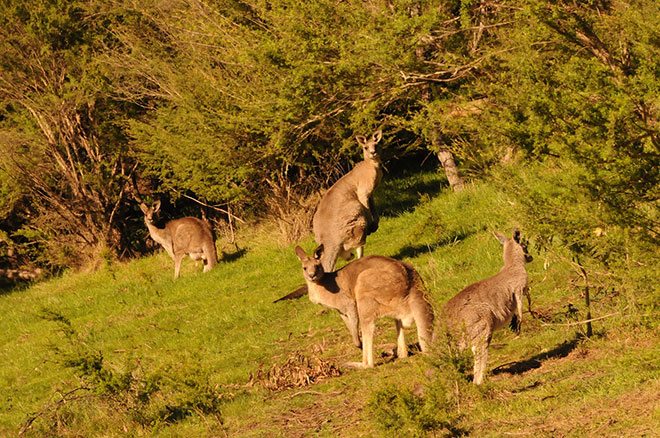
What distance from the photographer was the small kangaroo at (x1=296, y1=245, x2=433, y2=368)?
9539mm

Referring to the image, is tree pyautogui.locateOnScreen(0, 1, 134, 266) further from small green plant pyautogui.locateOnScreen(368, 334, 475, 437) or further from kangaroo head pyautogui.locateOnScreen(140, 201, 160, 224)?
small green plant pyautogui.locateOnScreen(368, 334, 475, 437)

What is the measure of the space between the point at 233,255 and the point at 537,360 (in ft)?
41.1

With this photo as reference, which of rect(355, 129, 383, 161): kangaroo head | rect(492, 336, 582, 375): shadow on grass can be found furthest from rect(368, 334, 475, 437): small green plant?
rect(355, 129, 383, 161): kangaroo head

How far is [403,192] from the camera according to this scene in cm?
2206

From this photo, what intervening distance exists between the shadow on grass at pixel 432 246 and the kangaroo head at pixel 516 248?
6657 millimetres

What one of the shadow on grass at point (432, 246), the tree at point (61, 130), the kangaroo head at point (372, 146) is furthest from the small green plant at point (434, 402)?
the tree at point (61, 130)

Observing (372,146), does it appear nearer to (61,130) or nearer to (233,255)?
(233,255)

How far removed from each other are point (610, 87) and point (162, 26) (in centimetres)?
1660

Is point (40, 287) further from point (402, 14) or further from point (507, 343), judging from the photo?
point (507, 343)

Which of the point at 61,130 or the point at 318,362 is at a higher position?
the point at 61,130

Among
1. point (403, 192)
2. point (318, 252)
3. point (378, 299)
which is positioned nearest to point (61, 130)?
point (403, 192)

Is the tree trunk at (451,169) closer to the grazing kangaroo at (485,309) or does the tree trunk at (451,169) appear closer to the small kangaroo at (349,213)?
the small kangaroo at (349,213)

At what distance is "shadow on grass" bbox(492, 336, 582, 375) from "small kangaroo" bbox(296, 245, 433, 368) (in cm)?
87

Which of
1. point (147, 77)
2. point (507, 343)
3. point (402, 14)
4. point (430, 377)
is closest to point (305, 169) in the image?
point (147, 77)
